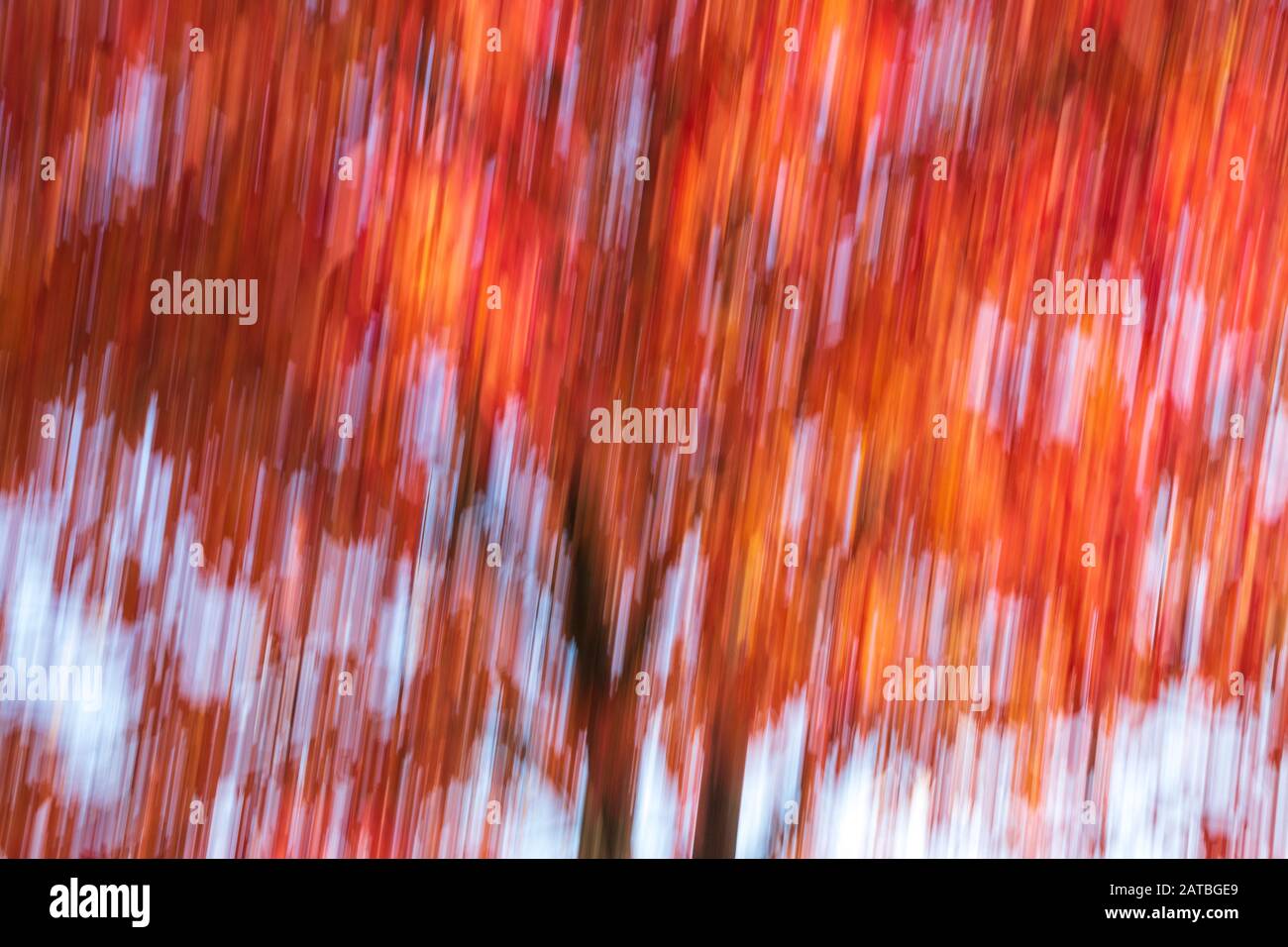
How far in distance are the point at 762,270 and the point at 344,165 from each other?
0.65 meters

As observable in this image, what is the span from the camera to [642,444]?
182cm

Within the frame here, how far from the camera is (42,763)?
1801 millimetres

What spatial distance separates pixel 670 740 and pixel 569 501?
0.40 m

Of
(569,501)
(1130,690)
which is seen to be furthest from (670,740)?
(1130,690)

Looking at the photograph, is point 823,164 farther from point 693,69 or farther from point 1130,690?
point 1130,690

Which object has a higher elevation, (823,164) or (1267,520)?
(823,164)

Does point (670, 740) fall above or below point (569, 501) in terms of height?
below

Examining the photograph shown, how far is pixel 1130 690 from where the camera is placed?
5.98ft

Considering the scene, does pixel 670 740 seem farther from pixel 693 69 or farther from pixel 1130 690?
pixel 693 69

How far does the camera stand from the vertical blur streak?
1806 mm

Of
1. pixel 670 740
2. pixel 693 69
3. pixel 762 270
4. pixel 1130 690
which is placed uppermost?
pixel 693 69

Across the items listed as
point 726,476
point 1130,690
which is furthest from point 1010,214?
point 1130,690

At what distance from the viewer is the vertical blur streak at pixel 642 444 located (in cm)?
181

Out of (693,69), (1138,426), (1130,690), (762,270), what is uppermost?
(693,69)
